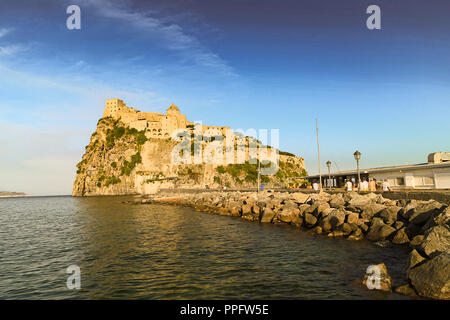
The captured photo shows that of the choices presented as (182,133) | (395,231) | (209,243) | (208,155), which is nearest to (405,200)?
(395,231)

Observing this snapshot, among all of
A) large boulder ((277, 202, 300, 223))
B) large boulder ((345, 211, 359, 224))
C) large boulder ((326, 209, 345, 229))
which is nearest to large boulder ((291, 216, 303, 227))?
large boulder ((277, 202, 300, 223))

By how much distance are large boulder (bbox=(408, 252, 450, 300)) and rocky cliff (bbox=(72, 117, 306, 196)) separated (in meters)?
92.9

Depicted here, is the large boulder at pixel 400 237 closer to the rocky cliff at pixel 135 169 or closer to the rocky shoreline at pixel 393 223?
the rocky shoreline at pixel 393 223

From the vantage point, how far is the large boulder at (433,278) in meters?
6.89

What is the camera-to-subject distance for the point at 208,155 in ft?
367

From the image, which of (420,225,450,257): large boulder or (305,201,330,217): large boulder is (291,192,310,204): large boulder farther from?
(420,225,450,257): large boulder

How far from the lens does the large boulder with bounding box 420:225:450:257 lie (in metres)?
8.40

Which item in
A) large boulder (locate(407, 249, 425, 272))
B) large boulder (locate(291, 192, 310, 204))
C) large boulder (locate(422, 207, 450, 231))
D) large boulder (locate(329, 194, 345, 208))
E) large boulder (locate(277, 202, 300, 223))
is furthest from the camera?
large boulder (locate(291, 192, 310, 204))

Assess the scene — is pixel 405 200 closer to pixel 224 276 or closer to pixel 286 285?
pixel 286 285

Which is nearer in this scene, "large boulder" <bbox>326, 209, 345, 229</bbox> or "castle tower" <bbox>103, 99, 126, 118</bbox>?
"large boulder" <bbox>326, 209, 345, 229</bbox>

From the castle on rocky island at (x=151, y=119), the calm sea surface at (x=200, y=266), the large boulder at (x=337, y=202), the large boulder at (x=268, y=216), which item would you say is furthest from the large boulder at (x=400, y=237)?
the castle on rocky island at (x=151, y=119)

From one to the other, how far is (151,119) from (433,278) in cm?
12581

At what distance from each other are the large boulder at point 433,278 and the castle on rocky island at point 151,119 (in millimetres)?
113166
